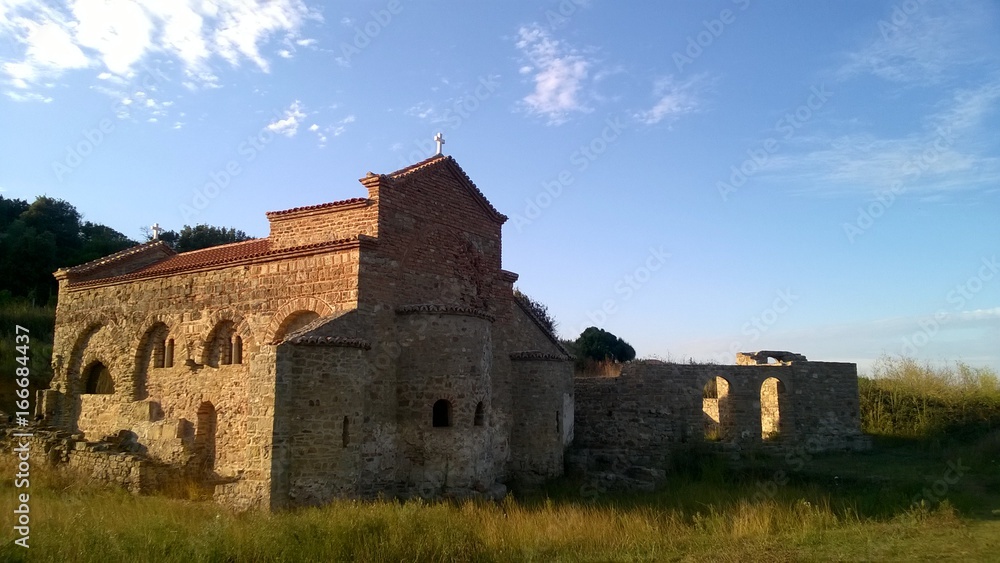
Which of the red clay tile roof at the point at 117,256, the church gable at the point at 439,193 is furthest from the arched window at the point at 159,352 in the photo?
the church gable at the point at 439,193

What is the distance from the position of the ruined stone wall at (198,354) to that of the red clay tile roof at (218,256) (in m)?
0.18

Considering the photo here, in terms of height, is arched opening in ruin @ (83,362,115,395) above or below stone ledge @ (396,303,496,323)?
below

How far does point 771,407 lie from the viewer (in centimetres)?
1877

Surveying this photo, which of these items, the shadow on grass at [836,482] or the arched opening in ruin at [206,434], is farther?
the arched opening in ruin at [206,434]

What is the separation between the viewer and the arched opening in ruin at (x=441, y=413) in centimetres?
1352

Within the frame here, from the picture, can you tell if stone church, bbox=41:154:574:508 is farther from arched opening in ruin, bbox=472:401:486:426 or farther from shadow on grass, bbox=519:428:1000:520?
shadow on grass, bbox=519:428:1000:520

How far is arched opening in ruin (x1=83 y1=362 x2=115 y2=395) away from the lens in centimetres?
1777

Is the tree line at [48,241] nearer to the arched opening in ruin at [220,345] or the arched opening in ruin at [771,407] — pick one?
the arched opening in ruin at [220,345]

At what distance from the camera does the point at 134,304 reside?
16.8 m

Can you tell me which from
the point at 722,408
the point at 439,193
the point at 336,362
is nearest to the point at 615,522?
the point at 336,362

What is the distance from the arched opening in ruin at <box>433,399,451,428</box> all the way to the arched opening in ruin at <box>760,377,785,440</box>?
8.94 m

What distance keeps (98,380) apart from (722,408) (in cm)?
1700

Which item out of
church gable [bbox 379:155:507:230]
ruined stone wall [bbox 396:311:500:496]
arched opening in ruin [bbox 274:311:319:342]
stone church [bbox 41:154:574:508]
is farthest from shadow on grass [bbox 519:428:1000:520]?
church gable [bbox 379:155:507:230]

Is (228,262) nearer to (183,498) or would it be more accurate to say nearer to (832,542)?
(183,498)
